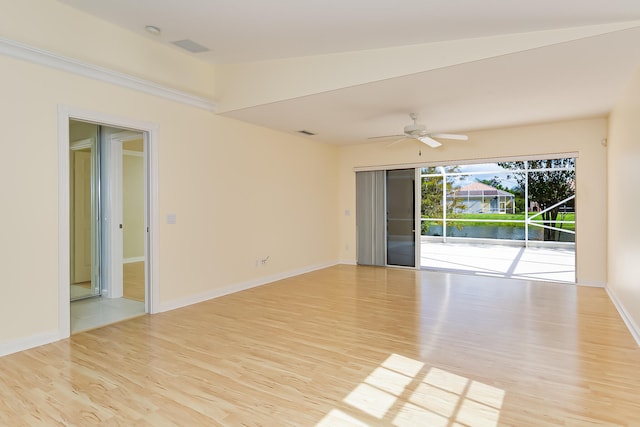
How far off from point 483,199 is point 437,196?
1.41 meters

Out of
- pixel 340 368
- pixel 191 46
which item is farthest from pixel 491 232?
pixel 191 46

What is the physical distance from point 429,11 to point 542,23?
892mm

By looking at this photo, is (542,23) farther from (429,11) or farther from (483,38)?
(429,11)

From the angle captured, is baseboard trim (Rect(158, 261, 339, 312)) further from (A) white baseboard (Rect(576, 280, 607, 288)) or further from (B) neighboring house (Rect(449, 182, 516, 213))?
(B) neighboring house (Rect(449, 182, 516, 213))

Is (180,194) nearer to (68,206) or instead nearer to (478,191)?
(68,206)

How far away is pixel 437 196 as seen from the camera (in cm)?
1233

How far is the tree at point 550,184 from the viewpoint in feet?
34.5

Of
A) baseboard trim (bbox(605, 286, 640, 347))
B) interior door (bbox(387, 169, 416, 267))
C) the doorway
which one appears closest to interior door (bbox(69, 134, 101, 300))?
the doorway

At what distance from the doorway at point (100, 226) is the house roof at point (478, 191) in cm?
990

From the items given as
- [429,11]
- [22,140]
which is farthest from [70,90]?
[429,11]

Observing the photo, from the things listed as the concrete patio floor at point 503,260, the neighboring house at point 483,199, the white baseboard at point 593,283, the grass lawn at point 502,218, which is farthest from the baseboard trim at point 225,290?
the neighboring house at point 483,199

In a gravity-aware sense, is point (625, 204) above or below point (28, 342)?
above

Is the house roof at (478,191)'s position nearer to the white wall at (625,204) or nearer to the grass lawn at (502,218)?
the grass lawn at (502,218)

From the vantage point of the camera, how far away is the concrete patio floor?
22.7ft
